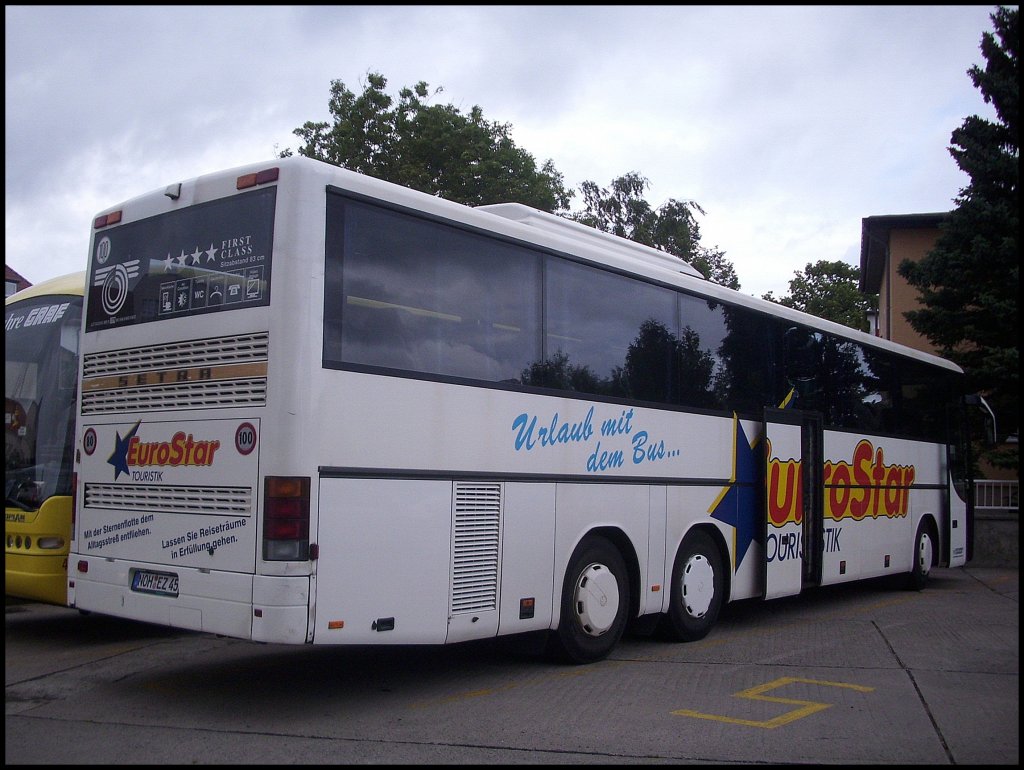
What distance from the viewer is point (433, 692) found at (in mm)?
7551

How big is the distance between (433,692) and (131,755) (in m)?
2.50

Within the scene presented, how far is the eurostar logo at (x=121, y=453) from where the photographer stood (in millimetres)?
7426

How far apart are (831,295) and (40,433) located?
165ft

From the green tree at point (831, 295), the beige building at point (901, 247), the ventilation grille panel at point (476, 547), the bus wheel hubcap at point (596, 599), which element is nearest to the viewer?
the ventilation grille panel at point (476, 547)

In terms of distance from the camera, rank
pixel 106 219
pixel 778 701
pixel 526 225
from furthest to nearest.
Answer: pixel 526 225 < pixel 106 219 < pixel 778 701

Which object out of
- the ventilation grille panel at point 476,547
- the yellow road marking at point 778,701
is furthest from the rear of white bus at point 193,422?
the yellow road marking at point 778,701

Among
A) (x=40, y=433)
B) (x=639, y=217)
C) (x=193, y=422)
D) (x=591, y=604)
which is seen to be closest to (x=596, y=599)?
(x=591, y=604)

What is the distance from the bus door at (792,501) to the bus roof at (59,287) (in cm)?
731

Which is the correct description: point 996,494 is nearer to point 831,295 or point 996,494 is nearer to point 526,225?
point 526,225

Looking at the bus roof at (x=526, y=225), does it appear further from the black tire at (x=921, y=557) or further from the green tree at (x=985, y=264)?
the green tree at (x=985, y=264)

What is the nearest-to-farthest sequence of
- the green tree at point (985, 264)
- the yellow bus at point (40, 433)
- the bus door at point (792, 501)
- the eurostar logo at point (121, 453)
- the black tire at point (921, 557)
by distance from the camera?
the eurostar logo at point (121, 453) < the yellow bus at point (40, 433) < the bus door at point (792, 501) < the black tire at point (921, 557) < the green tree at point (985, 264)

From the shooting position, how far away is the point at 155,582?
697cm

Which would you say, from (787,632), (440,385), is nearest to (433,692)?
(440,385)

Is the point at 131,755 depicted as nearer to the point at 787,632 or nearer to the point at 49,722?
the point at 49,722
